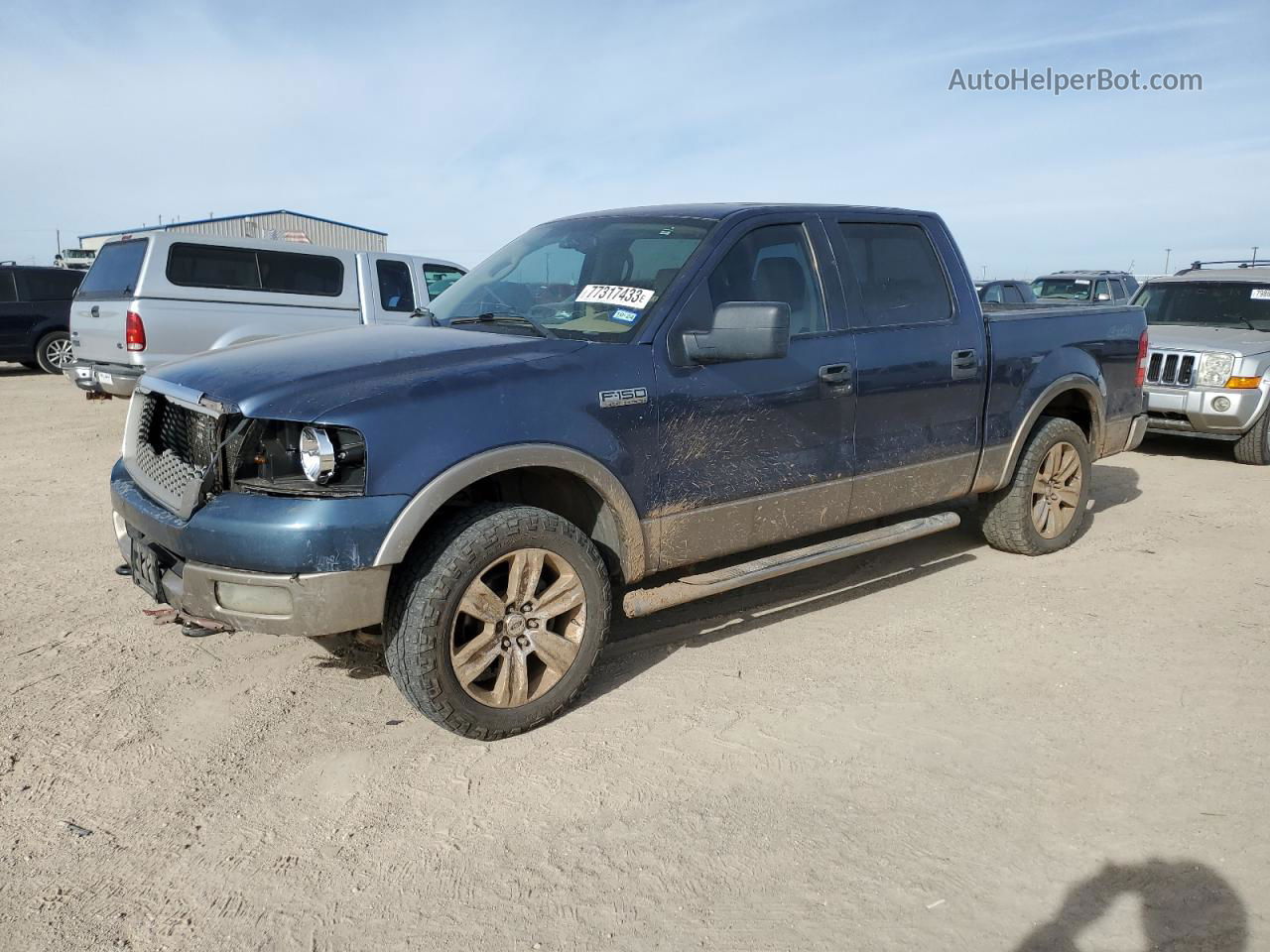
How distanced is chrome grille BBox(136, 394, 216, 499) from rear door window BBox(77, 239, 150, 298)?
6.46 metres

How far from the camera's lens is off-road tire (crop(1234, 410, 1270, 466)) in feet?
29.6

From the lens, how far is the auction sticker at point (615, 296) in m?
3.91

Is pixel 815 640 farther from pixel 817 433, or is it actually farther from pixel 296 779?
pixel 296 779

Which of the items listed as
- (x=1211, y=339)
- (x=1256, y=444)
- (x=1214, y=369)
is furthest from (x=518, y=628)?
(x=1211, y=339)

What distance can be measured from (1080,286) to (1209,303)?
24.6 ft

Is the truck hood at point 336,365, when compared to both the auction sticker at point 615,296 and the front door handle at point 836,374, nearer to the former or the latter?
the auction sticker at point 615,296

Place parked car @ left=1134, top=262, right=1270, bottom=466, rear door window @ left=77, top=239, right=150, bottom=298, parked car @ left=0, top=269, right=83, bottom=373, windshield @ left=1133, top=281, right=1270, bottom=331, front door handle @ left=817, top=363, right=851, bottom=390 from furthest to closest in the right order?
parked car @ left=0, top=269, right=83, bottom=373, windshield @ left=1133, top=281, right=1270, bottom=331, rear door window @ left=77, top=239, right=150, bottom=298, parked car @ left=1134, top=262, right=1270, bottom=466, front door handle @ left=817, top=363, right=851, bottom=390

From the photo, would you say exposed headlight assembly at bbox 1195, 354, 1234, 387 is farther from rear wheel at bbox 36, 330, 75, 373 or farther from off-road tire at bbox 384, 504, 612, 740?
rear wheel at bbox 36, 330, 75, 373

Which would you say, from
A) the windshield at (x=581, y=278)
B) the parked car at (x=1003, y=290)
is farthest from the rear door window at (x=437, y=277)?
the parked car at (x=1003, y=290)

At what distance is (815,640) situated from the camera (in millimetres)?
4453

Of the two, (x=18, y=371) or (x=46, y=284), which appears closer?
(x=46, y=284)

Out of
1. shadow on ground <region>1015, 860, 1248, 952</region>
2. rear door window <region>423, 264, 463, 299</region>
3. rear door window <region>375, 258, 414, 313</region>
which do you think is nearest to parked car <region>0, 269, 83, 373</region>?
rear door window <region>375, 258, 414, 313</region>

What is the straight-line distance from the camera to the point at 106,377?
9203 millimetres

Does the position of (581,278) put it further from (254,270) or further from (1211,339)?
(1211,339)
